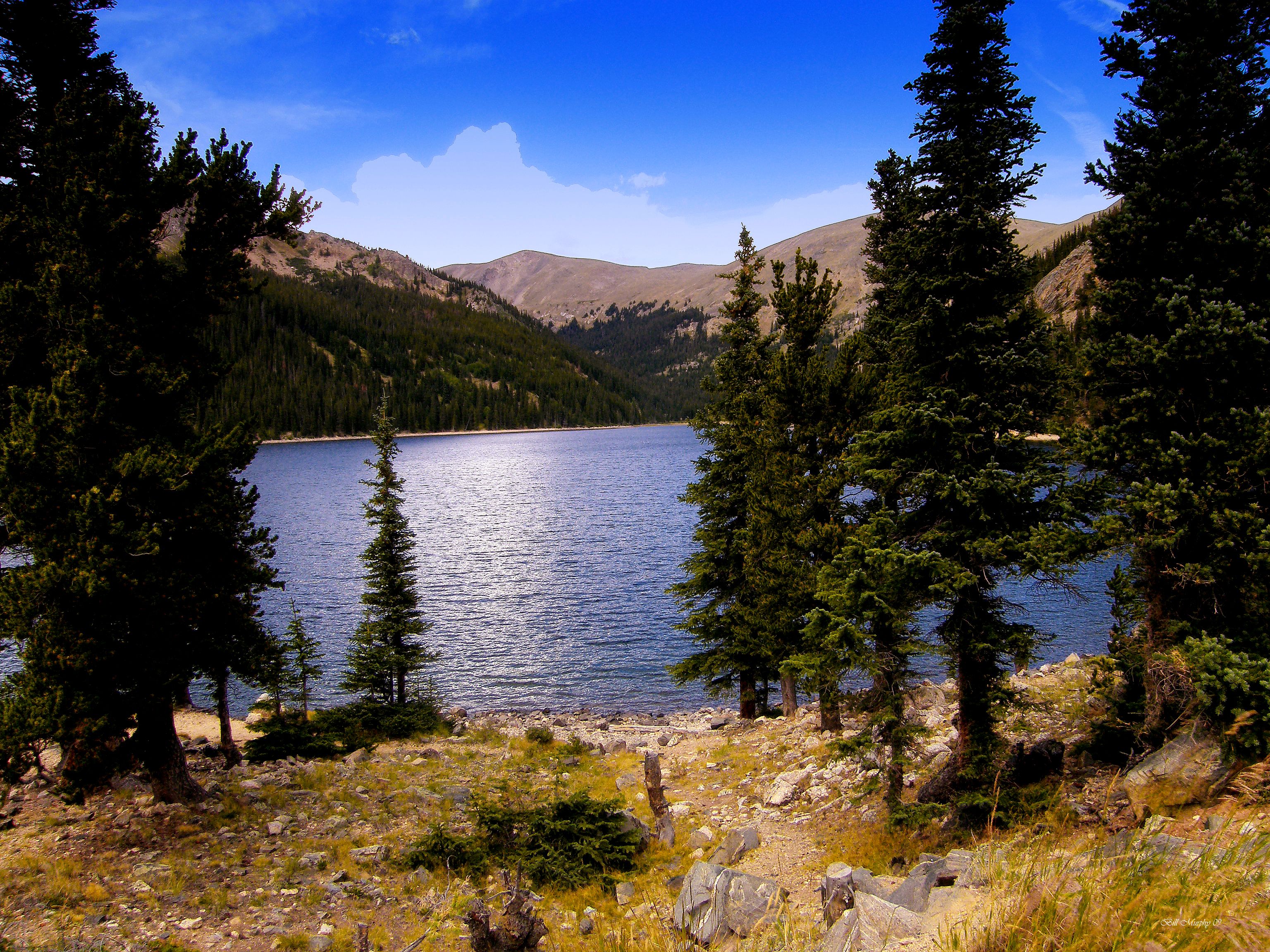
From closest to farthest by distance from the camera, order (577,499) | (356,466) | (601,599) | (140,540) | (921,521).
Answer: (140,540) < (921,521) < (601,599) < (577,499) < (356,466)

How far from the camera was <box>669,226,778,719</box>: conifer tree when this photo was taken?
72.7ft

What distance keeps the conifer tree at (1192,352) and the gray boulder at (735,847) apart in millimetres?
7137

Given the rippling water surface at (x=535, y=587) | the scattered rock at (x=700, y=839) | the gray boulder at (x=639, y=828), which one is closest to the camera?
the gray boulder at (x=639, y=828)

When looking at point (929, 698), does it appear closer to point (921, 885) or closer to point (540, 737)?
point (540, 737)

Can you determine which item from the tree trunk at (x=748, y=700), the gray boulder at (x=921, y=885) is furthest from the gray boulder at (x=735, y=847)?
the tree trunk at (x=748, y=700)

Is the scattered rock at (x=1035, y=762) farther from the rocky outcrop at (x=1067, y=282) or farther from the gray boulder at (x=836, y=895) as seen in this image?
the rocky outcrop at (x=1067, y=282)

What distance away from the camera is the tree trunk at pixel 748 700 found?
24.1 meters

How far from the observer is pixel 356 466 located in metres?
127

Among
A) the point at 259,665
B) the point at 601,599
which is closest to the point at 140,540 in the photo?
the point at 259,665

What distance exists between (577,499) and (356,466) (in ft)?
204

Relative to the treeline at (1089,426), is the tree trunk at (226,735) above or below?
below

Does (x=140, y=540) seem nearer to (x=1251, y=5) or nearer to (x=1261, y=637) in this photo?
(x=1261, y=637)

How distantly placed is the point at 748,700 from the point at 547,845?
13.4 metres

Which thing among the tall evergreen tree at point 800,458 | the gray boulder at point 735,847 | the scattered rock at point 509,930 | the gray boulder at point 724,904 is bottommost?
the gray boulder at point 735,847
